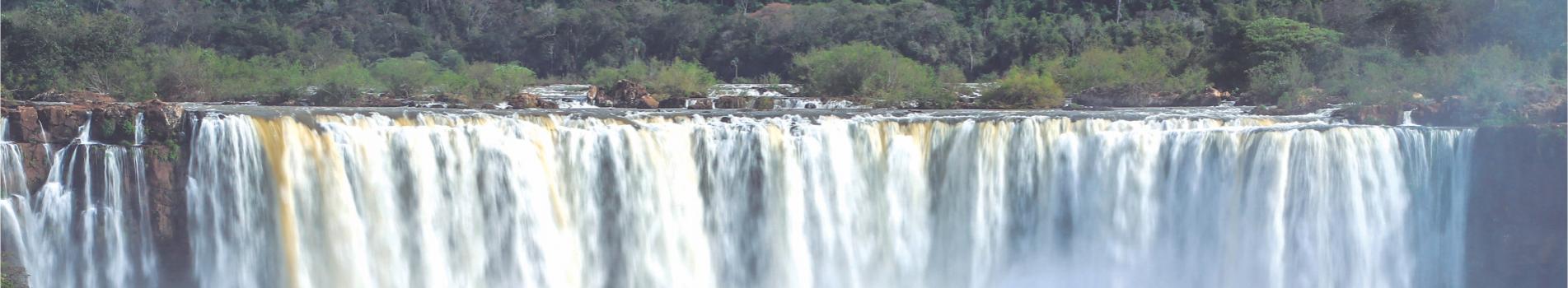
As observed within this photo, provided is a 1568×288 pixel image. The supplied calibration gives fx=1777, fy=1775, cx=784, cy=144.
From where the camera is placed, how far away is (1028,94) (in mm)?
35969

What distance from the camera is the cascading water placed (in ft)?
71.3

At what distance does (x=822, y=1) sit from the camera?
212ft

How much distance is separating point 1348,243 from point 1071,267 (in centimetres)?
385

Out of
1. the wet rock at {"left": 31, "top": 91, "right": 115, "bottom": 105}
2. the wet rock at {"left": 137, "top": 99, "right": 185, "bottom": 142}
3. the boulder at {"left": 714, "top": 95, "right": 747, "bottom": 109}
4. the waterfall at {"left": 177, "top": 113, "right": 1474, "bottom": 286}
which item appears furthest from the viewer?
the boulder at {"left": 714, "top": 95, "right": 747, "bottom": 109}

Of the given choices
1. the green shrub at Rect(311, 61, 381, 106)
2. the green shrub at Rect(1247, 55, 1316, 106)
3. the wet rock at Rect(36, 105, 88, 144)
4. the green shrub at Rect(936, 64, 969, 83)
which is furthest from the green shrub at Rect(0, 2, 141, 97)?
the green shrub at Rect(1247, 55, 1316, 106)

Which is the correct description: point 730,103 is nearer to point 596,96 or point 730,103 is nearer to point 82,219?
point 596,96

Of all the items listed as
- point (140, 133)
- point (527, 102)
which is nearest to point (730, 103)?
point (527, 102)

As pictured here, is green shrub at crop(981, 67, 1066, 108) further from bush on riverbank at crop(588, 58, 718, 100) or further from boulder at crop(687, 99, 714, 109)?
bush on riverbank at crop(588, 58, 718, 100)

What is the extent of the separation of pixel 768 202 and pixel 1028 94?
1220cm

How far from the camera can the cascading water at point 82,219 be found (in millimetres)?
21719

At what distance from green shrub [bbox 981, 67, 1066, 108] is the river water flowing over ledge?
9765mm

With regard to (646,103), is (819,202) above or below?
below

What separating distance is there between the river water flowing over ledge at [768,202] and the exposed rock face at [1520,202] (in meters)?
0.27

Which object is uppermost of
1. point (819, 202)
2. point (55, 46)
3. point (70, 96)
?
point (55, 46)
